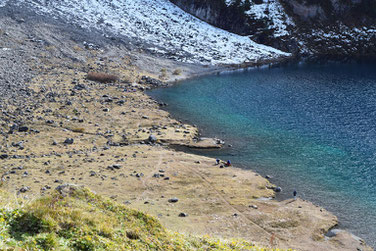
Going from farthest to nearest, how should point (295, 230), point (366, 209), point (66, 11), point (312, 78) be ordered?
point (66, 11)
point (312, 78)
point (366, 209)
point (295, 230)

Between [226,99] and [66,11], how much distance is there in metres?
49.4

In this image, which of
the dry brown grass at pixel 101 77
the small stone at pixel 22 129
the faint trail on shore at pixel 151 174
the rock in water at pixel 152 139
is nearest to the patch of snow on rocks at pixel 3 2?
the dry brown grass at pixel 101 77

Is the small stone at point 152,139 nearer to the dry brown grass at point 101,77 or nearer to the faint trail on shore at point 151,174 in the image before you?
the faint trail on shore at point 151,174

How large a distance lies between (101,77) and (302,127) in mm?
34389

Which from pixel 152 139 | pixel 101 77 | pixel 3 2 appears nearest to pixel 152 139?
pixel 152 139

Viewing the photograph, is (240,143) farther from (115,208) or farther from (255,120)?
(115,208)

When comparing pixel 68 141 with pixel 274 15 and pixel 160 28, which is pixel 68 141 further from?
pixel 274 15

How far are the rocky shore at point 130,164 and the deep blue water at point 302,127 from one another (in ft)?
9.70

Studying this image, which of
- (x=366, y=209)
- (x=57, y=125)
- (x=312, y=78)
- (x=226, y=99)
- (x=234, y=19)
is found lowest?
(x=57, y=125)

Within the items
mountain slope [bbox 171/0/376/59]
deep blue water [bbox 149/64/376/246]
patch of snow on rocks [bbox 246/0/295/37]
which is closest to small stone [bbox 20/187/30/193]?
deep blue water [bbox 149/64/376/246]

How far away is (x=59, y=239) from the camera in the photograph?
1014cm

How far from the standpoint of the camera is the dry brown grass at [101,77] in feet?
188

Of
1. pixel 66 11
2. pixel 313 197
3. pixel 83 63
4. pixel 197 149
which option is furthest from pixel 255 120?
pixel 66 11

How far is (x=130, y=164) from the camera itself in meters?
30.1
